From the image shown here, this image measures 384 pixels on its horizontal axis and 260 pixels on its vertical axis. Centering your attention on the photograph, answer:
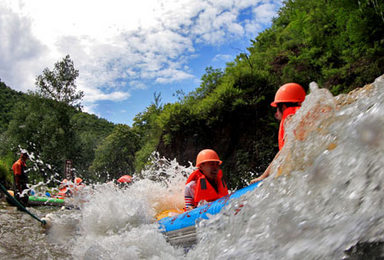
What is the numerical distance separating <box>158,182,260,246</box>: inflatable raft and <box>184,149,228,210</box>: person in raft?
2.31ft

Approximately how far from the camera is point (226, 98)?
11.3 metres

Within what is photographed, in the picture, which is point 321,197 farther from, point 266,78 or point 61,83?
point 61,83

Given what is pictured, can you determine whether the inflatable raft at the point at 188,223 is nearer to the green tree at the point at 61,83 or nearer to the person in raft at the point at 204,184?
the person in raft at the point at 204,184

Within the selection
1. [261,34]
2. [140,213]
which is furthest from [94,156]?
[140,213]

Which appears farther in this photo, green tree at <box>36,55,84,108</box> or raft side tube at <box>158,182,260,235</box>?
green tree at <box>36,55,84,108</box>

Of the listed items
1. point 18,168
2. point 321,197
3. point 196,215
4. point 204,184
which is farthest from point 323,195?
point 18,168

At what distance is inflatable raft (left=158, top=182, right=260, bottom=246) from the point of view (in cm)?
285

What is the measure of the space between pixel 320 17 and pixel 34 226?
844 cm

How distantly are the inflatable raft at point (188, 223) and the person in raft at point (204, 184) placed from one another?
27.7 inches

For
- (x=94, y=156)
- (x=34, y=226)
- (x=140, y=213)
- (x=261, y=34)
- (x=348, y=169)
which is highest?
(x=94, y=156)

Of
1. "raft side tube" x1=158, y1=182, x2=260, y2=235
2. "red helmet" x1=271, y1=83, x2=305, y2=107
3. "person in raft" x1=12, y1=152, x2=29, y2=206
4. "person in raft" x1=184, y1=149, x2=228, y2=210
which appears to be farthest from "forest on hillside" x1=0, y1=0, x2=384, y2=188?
"raft side tube" x1=158, y1=182, x2=260, y2=235

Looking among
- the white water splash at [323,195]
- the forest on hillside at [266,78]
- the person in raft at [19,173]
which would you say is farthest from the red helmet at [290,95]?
the person in raft at [19,173]

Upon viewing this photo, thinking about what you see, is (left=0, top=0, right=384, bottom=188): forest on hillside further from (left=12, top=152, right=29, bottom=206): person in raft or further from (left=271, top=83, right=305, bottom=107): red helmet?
(left=271, top=83, right=305, bottom=107): red helmet

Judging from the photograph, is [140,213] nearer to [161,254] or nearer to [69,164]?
[161,254]
